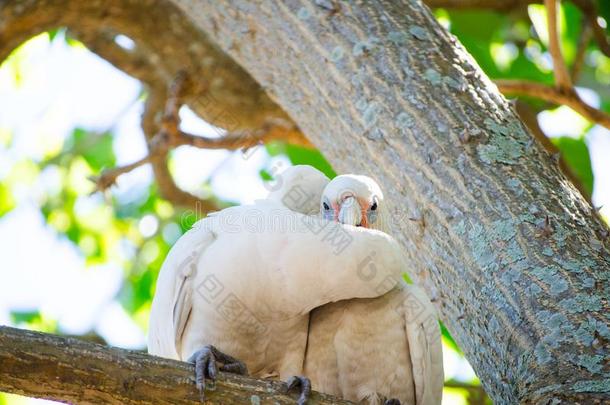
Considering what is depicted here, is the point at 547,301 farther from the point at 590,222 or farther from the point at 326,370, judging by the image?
the point at 326,370

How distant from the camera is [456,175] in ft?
8.84

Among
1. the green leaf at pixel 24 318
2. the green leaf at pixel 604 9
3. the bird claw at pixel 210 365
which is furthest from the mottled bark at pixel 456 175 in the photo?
the green leaf at pixel 24 318

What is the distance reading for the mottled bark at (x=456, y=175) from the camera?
229cm

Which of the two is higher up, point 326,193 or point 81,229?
point 81,229

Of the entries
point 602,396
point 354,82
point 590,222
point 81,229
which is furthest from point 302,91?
point 81,229

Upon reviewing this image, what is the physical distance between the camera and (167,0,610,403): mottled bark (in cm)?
229

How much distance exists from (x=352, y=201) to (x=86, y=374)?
1.09 m

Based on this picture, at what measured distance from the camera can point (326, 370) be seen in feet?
9.21

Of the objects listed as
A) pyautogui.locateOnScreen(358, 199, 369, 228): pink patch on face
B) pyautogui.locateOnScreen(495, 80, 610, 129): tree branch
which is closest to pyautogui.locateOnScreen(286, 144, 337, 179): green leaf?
pyautogui.locateOnScreen(495, 80, 610, 129): tree branch

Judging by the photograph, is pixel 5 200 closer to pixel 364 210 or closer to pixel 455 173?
pixel 364 210

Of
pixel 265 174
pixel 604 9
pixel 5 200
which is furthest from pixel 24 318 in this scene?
pixel 604 9

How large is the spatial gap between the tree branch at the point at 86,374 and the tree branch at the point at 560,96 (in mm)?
2079

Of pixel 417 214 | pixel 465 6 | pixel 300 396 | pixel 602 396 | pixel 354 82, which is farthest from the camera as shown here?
pixel 465 6

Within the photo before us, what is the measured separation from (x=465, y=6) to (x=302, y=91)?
1664 mm
